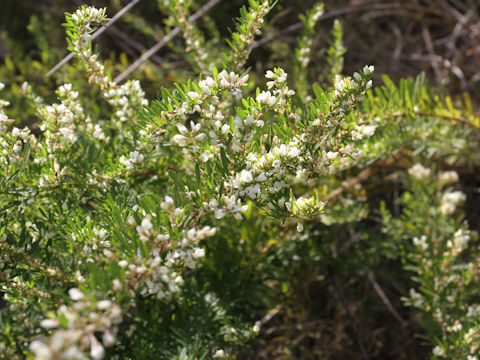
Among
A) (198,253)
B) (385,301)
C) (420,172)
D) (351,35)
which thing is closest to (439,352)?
(385,301)

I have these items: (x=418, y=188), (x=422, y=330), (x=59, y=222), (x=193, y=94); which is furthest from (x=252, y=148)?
(x=422, y=330)

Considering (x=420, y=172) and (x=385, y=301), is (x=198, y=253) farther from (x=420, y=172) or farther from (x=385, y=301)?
(x=385, y=301)

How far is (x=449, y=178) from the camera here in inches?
61.7

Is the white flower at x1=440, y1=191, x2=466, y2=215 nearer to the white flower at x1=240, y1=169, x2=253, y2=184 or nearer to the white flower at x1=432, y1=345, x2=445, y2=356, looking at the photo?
the white flower at x1=432, y1=345, x2=445, y2=356

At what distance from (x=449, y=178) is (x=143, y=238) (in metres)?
1.30

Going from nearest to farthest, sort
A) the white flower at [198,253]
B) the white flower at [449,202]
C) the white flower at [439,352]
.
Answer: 1. the white flower at [198,253]
2. the white flower at [439,352]
3. the white flower at [449,202]

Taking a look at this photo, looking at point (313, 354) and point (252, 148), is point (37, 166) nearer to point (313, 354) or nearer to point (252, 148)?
point (252, 148)

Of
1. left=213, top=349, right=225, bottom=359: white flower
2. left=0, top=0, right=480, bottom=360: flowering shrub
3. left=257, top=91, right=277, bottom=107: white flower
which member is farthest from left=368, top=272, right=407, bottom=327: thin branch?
left=257, top=91, right=277, bottom=107: white flower

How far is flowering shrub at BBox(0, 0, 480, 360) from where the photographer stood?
722mm

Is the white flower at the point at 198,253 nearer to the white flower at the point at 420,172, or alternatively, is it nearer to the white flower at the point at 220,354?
the white flower at the point at 220,354

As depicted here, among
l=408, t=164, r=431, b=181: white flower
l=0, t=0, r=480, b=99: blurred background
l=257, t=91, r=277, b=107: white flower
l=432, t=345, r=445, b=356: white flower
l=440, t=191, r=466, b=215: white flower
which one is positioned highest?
l=0, t=0, r=480, b=99: blurred background

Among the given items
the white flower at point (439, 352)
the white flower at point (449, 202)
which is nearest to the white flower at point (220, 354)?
the white flower at point (439, 352)

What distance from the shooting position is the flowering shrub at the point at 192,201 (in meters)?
0.72

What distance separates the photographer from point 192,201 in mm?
811
